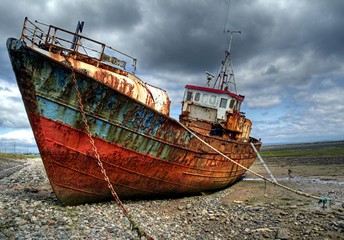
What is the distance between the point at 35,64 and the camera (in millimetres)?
6930

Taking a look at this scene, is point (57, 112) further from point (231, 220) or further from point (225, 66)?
point (225, 66)

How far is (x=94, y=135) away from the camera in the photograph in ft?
25.5

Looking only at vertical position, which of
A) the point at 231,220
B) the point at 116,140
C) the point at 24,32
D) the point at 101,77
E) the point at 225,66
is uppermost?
the point at 225,66

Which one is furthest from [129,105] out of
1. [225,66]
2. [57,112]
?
[225,66]

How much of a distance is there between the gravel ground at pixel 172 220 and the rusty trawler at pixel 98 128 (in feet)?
2.46

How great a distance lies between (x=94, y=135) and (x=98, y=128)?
23 centimetres

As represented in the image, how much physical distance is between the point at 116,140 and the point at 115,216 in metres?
2.15

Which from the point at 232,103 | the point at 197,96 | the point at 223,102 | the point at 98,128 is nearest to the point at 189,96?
the point at 197,96

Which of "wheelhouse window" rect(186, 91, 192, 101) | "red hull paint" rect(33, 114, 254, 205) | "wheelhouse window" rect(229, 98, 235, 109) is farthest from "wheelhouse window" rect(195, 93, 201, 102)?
"red hull paint" rect(33, 114, 254, 205)

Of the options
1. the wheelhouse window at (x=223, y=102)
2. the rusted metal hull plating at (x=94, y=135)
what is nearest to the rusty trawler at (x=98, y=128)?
the rusted metal hull plating at (x=94, y=135)

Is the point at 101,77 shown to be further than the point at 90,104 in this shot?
Yes

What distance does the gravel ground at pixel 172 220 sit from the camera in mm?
6113

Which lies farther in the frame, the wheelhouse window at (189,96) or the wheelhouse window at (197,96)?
the wheelhouse window at (189,96)

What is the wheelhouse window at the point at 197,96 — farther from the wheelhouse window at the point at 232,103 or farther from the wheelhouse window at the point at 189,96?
the wheelhouse window at the point at 232,103
